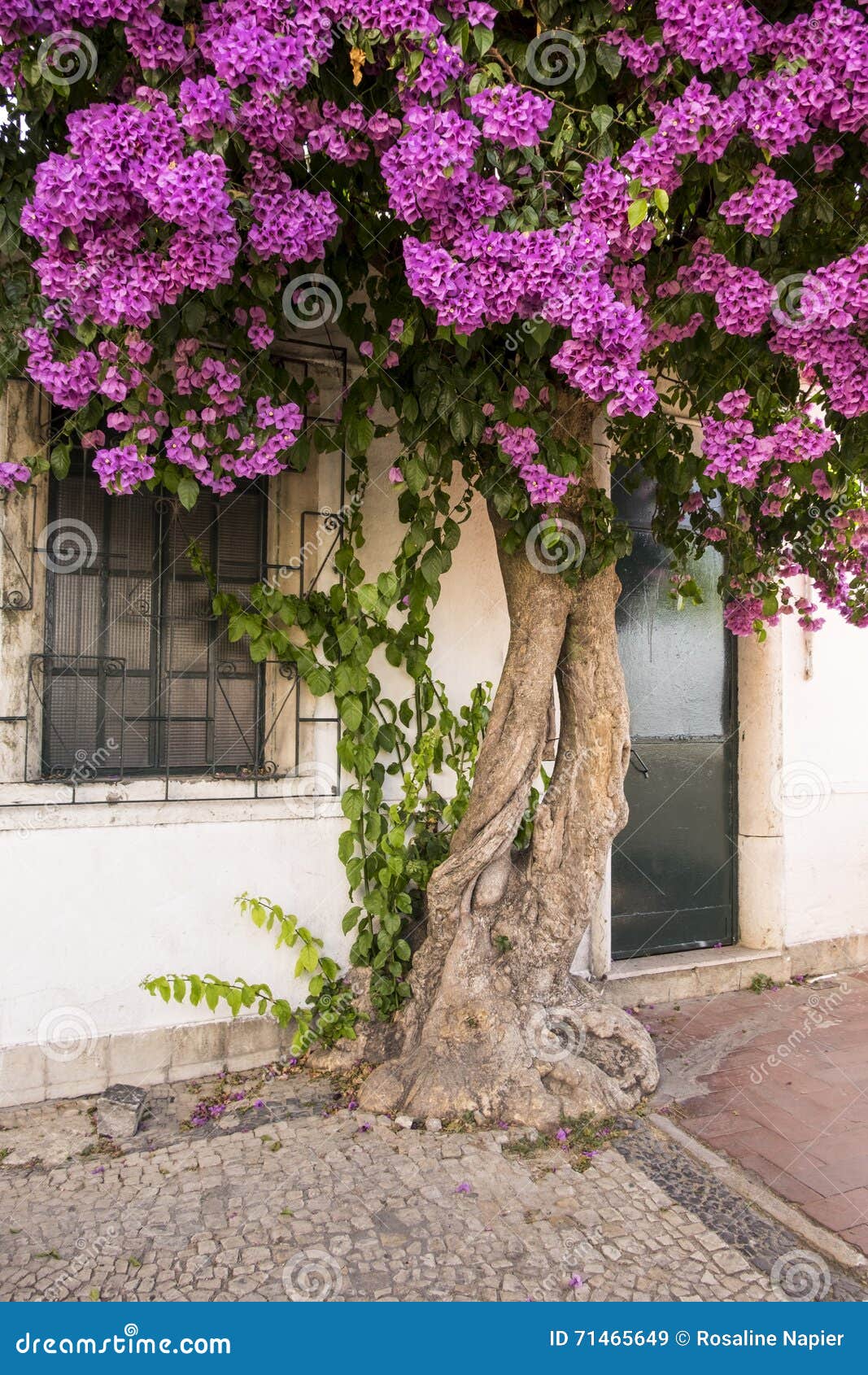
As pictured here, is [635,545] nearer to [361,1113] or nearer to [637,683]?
[637,683]

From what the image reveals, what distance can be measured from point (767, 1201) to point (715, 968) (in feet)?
7.61

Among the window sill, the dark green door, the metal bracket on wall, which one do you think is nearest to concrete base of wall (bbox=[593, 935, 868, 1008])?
the dark green door

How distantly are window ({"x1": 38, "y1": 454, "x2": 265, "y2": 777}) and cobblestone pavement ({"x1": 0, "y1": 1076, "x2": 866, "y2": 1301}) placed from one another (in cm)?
149

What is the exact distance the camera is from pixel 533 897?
12.7ft

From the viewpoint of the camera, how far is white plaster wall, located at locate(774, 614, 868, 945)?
582cm

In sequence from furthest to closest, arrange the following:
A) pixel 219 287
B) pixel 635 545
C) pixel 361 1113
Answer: pixel 635 545 < pixel 361 1113 < pixel 219 287

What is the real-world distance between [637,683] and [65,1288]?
4167mm

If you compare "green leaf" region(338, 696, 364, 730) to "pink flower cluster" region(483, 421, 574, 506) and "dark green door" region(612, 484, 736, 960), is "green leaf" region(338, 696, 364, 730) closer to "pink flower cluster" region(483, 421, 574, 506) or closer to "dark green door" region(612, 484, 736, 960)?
"pink flower cluster" region(483, 421, 574, 506)

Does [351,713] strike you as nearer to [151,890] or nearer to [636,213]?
[151,890]

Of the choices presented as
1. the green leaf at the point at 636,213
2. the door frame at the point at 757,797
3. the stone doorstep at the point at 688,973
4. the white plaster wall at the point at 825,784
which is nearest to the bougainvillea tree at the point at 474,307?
the green leaf at the point at 636,213

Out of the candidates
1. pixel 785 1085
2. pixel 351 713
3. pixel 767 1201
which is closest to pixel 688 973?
pixel 785 1085

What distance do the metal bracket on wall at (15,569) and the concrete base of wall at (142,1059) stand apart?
1.80m

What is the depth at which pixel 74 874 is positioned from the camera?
368 centimetres

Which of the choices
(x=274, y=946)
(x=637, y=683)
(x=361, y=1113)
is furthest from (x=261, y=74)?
(x=637, y=683)
